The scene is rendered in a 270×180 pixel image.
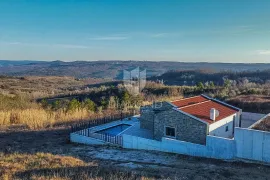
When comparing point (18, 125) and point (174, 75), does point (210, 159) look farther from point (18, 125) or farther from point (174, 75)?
point (174, 75)

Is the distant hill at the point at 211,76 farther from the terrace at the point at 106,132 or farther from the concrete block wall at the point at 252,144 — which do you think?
the concrete block wall at the point at 252,144

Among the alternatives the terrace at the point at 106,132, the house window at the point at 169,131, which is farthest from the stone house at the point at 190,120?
the terrace at the point at 106,132

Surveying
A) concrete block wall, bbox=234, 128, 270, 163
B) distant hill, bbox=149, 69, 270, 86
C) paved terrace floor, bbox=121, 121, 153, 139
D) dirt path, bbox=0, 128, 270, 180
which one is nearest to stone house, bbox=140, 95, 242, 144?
paved terrace floor, bbox=121, 121, 153, 139

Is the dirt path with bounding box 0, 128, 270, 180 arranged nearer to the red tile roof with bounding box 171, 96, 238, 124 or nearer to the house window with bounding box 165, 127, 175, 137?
the house window with bounding box 165, 127, 175, 137

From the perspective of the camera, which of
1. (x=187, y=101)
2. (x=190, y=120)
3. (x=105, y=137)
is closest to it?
(x=190, y=120)

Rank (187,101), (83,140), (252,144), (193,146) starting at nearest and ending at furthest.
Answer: (252,144) < (193,146) < (83,140) < (187,101)

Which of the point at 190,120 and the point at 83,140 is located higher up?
the point at 190,120

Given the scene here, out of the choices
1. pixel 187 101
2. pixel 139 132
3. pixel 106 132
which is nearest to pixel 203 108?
pixel 187 101

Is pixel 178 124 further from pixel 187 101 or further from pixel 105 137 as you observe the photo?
pixel 105 137
